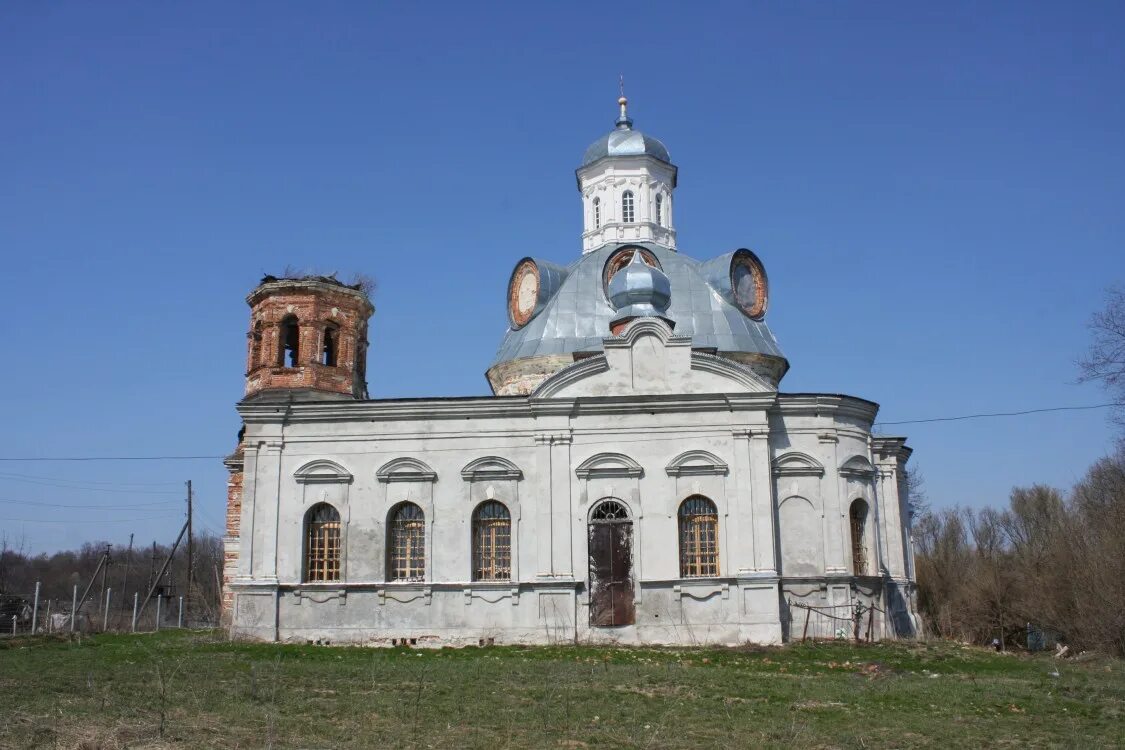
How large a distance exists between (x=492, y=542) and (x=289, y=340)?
8161 mm

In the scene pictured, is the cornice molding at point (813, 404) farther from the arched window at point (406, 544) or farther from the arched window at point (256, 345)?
the arched window at point (256, 345)

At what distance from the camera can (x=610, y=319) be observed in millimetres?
28656

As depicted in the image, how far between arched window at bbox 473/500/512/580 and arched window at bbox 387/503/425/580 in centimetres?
117

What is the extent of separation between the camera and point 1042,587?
24984 mm

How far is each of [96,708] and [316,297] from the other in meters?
16.5

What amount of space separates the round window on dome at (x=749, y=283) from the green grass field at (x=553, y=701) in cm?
1237

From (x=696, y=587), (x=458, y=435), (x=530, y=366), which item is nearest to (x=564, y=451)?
(x=458, y=435)

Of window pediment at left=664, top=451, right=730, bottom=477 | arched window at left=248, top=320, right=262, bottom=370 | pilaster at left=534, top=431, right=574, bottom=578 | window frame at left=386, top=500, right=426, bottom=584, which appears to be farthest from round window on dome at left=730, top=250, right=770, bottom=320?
arched window at left=248, top=320, right=262, bottom=370

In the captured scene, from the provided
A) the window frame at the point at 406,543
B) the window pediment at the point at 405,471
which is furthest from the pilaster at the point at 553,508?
the window frame at the point at 406,543

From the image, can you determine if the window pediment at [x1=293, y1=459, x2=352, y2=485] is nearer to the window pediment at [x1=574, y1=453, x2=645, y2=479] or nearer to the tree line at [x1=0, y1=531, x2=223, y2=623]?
the window pediment at [x1=574, y1=453, x2=645, y2=479]

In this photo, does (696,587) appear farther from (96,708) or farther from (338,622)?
(96,708)

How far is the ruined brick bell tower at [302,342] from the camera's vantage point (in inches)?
1053

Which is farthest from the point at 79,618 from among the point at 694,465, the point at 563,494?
the point at 694,465

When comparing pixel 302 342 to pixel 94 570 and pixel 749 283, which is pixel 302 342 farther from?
pixel 94 570
